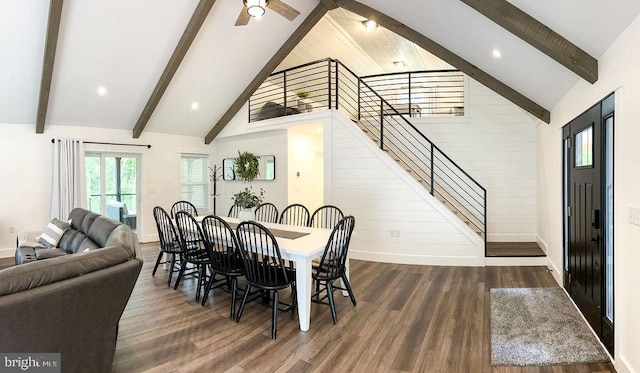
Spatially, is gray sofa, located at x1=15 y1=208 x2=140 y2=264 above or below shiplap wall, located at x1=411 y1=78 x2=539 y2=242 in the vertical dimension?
below

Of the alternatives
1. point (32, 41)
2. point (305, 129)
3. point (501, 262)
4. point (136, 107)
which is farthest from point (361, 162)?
point (32, 41)

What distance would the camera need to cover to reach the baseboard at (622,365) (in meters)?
2.13

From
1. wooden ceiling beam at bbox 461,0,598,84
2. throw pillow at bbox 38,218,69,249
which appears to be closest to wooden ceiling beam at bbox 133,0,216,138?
throw pillow at bbox 38,218,69,249

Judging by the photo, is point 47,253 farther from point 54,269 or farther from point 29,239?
point 54,269

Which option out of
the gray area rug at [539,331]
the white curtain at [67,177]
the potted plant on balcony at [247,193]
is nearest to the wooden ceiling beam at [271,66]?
the potted plant on balcony at [247,193]

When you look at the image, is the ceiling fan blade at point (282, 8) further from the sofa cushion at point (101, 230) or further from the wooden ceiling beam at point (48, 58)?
the sofa cushion at point (101, 230)

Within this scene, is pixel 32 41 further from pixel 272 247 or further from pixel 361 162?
pixel 361 162

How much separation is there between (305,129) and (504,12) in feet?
13.5

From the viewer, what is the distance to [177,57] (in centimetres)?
504

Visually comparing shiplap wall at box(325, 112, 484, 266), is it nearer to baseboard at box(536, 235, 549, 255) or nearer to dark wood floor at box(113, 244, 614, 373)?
dark wood floor at box(113, 244, 614, 373)

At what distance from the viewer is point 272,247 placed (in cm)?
295

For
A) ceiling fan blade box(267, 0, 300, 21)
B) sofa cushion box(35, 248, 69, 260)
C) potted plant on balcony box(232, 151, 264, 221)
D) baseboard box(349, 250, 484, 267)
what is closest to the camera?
sofa cushion box(35, 248, 69, 260)

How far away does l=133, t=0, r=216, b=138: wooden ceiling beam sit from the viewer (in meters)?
4.56

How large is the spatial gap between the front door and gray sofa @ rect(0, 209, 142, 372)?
11.8 ft
